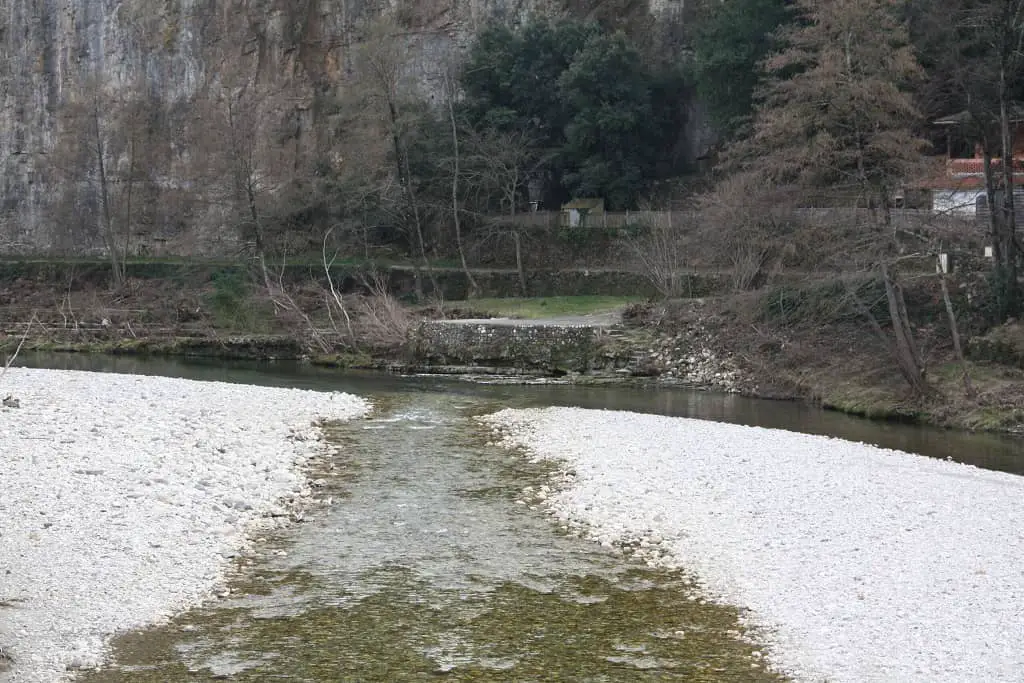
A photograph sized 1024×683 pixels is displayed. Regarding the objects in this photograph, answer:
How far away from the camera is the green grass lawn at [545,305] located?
1463 inches

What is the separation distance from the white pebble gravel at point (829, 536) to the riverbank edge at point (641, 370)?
5019mm

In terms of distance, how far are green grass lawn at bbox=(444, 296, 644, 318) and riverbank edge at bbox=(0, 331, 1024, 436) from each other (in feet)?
16.8

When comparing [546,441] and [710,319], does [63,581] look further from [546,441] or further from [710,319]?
[710,319]

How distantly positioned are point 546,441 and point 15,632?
431 inches

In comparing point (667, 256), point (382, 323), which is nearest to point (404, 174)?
point (382, 323)

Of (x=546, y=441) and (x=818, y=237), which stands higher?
(x=818, y=237)

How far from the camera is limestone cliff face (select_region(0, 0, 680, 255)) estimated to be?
2258 inches

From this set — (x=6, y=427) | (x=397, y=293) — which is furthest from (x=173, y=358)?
(x=6, y=427)

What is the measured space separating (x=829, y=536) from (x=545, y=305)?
27465mm

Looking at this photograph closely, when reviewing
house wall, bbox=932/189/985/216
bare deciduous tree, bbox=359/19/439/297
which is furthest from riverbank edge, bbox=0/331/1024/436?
bare deciduous tree, bbox=359/19/439/297

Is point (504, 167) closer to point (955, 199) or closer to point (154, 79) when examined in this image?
point (955, 199)

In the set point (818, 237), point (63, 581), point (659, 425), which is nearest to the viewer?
point (63, 581)

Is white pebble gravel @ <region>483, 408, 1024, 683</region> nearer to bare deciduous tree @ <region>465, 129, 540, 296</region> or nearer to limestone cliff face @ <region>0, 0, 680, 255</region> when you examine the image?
bare deciduous tree @ <region>465, 129, 540, 296</region>

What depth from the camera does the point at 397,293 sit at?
45812mm
